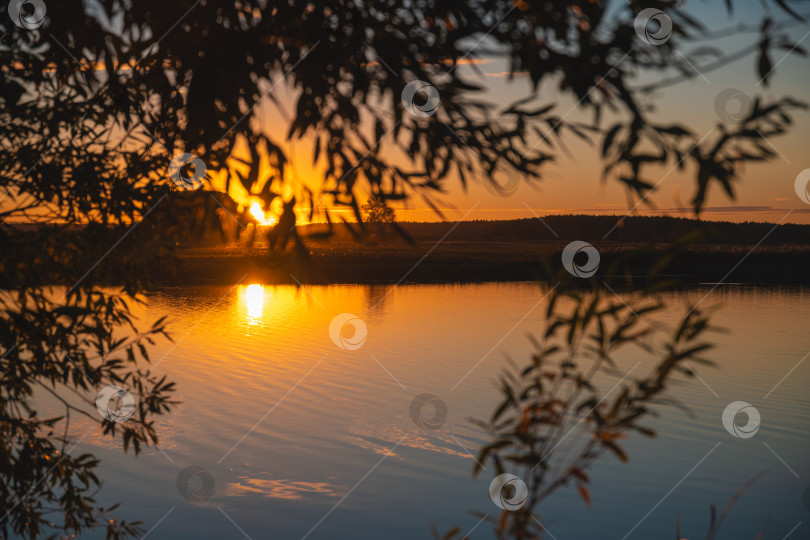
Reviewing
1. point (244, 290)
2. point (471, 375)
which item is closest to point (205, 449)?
point (471, 375)

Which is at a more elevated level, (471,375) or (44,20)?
(471,375)

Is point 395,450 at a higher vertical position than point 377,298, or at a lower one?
lower

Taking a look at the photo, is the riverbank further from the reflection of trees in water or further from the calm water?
the calm water

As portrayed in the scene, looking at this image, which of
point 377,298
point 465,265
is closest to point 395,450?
point 377,298

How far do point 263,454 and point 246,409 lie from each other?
3146 millimetres

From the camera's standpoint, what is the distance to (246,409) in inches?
702

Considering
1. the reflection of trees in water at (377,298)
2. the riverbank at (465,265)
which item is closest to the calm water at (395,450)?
the reflection of trees in water at (377,298)

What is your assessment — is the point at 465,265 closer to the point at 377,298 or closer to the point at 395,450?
the point at 377,298

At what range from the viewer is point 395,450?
49.2 feet

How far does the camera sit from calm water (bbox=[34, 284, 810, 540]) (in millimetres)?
12164

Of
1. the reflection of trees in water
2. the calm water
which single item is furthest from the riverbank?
the calm water

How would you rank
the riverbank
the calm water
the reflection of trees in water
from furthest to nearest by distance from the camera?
the riverbank
the reflection of trees in water
the calm water

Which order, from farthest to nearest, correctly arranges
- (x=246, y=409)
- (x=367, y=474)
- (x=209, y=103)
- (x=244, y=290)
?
1. (x=244, y=290)
2. (x=246, y=409)
3. (x=367, y=474)
4. (x=209, y=103)

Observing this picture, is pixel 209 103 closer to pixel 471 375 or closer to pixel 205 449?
pixel 205 449
